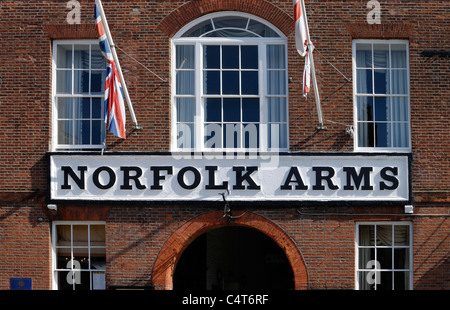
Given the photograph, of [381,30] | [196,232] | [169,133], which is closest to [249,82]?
[169,133]

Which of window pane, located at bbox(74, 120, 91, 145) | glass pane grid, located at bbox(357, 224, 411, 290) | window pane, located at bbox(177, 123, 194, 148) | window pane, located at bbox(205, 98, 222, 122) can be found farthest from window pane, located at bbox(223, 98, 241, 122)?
glass pane grid, located at bbox(357, 224, 411, 290)

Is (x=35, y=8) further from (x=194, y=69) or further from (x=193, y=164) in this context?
(x=193, y=164)

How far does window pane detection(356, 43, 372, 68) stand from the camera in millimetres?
16891

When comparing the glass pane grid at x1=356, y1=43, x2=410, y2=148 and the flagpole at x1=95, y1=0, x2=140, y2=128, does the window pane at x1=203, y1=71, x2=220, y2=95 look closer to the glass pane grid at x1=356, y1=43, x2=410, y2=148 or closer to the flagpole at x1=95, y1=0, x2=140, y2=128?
the flagpole at x1=95, y1=0, x2=140, y2=128

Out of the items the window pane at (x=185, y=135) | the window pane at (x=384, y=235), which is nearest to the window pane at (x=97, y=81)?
the window pane at (x=185, y=135)

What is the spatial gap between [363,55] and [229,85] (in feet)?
9.39

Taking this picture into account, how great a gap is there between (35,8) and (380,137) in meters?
7.63

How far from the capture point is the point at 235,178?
53.7 feet

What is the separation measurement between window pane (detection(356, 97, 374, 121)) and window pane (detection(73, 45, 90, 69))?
5708mm

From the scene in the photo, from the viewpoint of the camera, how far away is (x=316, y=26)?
54.6 ft

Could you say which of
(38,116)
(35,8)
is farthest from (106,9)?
(38,116)

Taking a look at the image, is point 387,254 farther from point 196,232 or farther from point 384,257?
point 196,232

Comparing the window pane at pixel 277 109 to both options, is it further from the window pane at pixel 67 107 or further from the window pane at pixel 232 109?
the window pane at pixel 67 107
